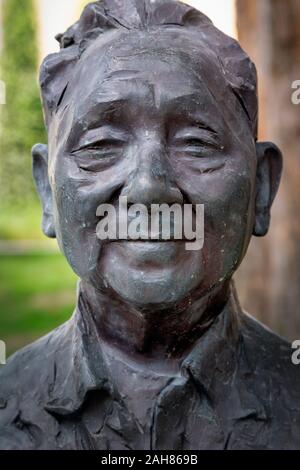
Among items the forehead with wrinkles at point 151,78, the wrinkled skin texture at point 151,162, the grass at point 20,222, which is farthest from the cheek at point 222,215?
the grass at point 20,222

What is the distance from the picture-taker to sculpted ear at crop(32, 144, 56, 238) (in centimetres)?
203

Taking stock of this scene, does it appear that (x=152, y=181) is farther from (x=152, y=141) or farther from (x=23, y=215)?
(x=23, y=215)

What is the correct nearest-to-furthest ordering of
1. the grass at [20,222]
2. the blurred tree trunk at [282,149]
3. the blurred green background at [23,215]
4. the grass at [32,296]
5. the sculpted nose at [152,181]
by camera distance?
the sculpted nose at [152,181], the blurred tree trunk at [282,149], the grass at [32,296], the blurred green background at [23,215], the grass at [20,222]

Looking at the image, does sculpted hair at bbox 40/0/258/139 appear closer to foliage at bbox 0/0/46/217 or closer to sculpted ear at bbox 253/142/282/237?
sculpted ear at bbox 253/142/282/237

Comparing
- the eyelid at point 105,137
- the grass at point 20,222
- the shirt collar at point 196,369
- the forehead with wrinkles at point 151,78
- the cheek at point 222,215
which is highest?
the forehead with wrinkles at point 151,78

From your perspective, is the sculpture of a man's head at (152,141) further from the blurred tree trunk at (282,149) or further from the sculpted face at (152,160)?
the blurred tree trunk at (282,149)

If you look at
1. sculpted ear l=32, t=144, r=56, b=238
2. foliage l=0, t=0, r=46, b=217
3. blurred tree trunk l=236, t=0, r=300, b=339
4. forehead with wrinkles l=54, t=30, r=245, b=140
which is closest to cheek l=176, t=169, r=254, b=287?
forehead with wrinkles l=54, t=30, r=245, b=140

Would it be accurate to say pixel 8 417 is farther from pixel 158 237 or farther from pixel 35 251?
pixel 35 251

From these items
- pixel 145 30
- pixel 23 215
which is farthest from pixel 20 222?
pixel 145 30

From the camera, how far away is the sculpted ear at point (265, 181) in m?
2.04

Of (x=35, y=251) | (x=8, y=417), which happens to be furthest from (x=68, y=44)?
(x=35, y=251)

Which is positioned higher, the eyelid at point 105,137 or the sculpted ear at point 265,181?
the eyelid at point 105,137

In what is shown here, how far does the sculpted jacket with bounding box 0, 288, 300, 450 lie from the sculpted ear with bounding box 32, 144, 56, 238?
211 mm

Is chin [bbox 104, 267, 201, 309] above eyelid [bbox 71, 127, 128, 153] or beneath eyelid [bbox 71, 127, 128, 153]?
beneath
